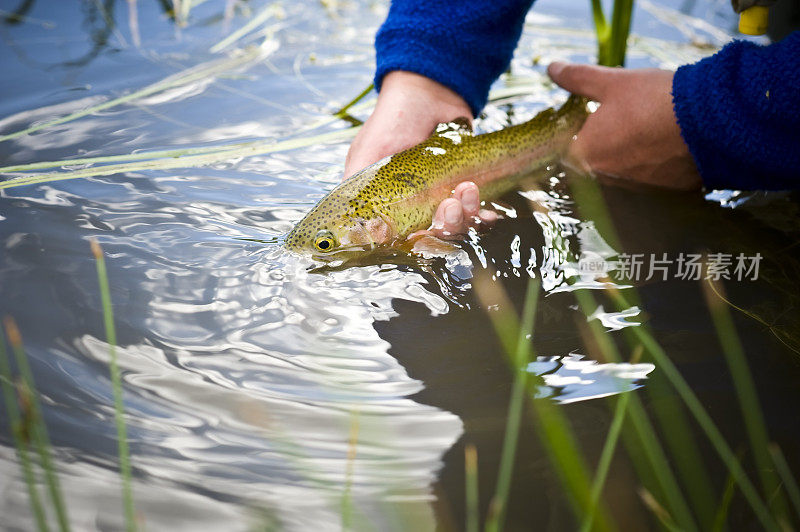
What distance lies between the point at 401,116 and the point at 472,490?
6.00ft

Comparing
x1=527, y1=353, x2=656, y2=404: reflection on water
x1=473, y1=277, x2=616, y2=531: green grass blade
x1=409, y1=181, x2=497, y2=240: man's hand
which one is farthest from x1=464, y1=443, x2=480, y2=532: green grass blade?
x1=409, y1=181, x2=497, y2=240: man's hand

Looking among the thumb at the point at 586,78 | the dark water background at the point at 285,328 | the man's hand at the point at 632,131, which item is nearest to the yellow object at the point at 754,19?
the man's hand at the point at 632,131

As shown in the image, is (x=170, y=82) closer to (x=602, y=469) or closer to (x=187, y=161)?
(x=187, y=161)

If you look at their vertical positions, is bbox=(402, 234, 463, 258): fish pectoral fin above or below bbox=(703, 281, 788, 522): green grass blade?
above

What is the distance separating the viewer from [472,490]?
1387 mm

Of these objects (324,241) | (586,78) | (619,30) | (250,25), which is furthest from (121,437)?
(250,25)

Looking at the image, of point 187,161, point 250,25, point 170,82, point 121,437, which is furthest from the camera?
point 250,25

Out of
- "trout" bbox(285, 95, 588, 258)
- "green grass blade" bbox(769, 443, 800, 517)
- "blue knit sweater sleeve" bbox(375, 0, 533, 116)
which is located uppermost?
"blue knit sweater sleeve" bbox(375, 0, 533, 116)

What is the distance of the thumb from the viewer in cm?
312

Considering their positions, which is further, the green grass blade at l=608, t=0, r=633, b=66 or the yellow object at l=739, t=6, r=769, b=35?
the green grass blade at l=608, t=0, r=633, b=66

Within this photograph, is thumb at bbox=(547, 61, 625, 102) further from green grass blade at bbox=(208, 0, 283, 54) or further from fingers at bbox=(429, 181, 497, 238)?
green grass blade at bbox=(208, 0, 283, 54)

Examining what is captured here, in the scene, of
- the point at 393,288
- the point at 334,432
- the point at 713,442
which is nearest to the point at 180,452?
the point at 334,432

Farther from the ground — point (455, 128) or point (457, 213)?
point (455, 128)

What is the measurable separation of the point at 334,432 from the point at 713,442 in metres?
0.91
